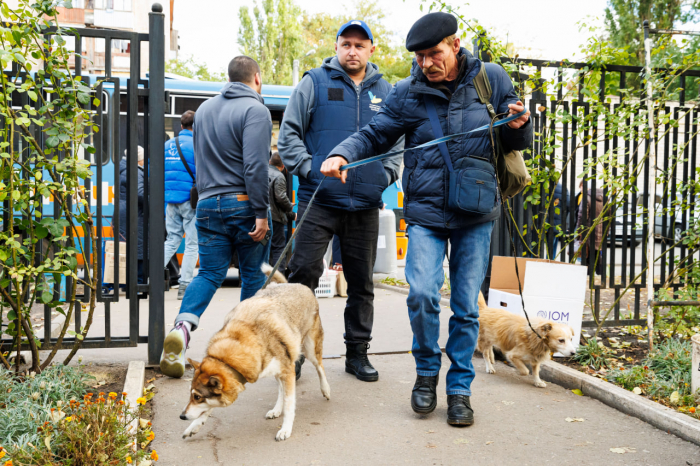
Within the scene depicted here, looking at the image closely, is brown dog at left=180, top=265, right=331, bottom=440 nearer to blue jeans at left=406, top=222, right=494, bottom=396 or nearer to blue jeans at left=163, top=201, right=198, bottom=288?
blue jeans at left=406, top=222, right=494, bottom=396

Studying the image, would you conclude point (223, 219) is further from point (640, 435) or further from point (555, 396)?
point (640, 435)

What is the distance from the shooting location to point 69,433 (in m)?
2.51

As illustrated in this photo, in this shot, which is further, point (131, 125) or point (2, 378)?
point (131, 125)

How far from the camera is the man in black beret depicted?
11.2 ft

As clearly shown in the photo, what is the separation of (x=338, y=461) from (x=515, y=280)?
9.31 ft

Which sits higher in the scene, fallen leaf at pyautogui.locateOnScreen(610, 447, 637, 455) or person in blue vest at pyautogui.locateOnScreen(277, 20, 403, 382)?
person in blue vest at pyautogui.locateOnScreen(277, 20, 403, 382)

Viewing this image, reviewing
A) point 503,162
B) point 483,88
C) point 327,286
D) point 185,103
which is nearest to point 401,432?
point 503,162

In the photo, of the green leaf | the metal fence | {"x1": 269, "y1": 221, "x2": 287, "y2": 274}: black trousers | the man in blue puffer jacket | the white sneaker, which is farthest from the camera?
{"x1": 269, "y1": 221, "x2": 287, "y2": 274}: black trousers

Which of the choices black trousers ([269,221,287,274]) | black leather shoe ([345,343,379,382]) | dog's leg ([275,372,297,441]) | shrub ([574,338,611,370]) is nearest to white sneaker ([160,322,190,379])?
dog's leg ([275,372,297,441])

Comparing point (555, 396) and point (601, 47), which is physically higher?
point (601, 47)

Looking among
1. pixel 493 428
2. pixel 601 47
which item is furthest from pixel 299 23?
pixel 493 428

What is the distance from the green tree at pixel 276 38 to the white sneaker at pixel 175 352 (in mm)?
31592

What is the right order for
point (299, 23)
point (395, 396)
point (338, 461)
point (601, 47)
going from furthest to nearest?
point (299, 23) → point (601, 47) → point (395, 396) → point (338, 461)

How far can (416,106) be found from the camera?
3.54m
